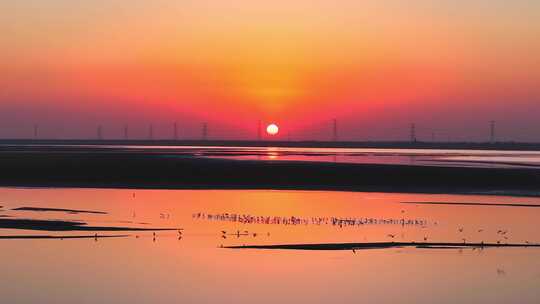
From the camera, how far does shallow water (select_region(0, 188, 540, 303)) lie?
18734 mm

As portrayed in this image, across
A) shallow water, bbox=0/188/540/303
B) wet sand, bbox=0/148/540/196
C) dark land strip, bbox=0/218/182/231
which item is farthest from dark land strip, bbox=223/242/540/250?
wet sand, bbox=0/148/540/196

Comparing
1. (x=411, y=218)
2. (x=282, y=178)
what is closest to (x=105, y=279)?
(x=411, y=218)

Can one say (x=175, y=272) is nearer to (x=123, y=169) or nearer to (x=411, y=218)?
(x=411, y=218)

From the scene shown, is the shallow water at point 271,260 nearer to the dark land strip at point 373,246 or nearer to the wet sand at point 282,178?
the dark land strip at point 373,246

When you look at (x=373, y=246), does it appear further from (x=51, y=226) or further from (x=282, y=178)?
(x=282, y=178)

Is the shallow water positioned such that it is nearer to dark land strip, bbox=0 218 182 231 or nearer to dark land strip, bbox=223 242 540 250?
dark land strip, bbox=223 242 540 250

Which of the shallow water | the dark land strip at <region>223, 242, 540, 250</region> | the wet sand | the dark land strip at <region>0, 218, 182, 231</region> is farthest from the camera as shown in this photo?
the wet sand

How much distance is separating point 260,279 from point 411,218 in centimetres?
1471

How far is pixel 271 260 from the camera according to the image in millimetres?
22891

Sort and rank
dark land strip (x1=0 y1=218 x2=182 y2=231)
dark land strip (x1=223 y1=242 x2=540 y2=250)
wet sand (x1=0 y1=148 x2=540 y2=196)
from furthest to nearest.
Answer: wet sand (x1=0 y1=148 x2=540 y2=196) < dark land strip (x1=0 y1=218 x2=182 y2=231) < dark land strip (x1=223 y1=242 x2=540 y2=250)

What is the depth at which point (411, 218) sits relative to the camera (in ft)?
111

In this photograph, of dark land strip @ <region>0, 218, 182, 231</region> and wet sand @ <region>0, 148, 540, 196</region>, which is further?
wet sand @ <region>0, 148, 540, 196</region>

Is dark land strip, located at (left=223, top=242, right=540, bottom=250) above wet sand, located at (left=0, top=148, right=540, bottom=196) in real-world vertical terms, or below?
below

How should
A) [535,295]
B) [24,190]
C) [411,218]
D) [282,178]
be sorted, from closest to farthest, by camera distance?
[535,295]
[411,218]
[24,190]
[282,178]
